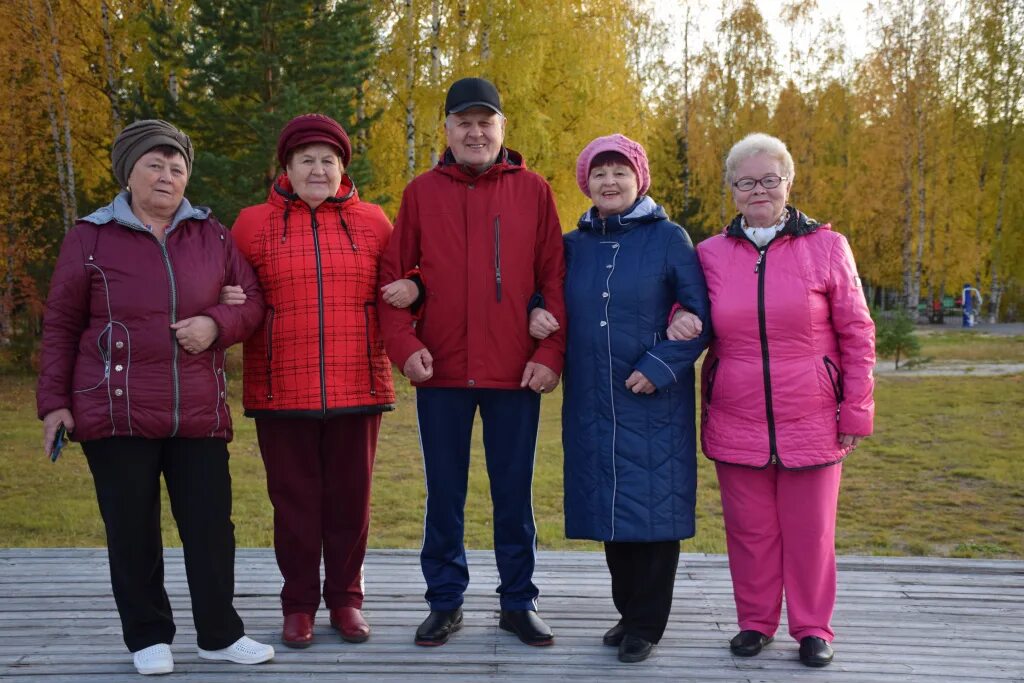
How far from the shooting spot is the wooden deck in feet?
9.93

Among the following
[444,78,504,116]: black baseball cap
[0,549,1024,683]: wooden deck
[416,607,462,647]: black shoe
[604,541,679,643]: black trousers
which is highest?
[444,78,504,116]: black baseball cap

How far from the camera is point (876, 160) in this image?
88.2 feet

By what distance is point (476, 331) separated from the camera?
3186 mm

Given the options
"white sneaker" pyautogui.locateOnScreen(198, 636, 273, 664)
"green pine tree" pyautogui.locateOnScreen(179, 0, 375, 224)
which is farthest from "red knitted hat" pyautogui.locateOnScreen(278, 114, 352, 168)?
"green pine tree" pyautogui.locateOnScreen(179, 0, 375, 224)

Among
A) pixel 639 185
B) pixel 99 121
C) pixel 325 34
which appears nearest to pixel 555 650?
pixel 639 185

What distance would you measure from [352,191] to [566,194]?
36.3 feet

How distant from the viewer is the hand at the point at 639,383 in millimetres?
3033

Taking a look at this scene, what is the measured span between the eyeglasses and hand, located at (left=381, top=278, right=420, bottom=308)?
1291 mm

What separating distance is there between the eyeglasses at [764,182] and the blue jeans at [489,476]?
1.11 metres

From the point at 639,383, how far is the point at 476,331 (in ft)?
2.09

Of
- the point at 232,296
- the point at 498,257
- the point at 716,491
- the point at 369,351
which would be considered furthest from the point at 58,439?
the point at 716,491

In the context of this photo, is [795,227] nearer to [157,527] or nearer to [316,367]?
[316,367]

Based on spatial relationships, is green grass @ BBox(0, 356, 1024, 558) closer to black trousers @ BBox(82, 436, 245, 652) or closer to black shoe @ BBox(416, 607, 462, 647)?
black shoe @ BBox(416, 607, 462, 647)

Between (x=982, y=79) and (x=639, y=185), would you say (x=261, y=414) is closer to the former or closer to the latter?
(x=639, y=185)
